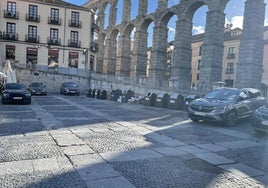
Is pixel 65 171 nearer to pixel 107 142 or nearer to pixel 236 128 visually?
pixel 107 142

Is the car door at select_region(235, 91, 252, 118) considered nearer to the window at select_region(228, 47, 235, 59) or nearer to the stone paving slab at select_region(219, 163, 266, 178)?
the stone paving slab at select_region(219, 163, 266, 178)

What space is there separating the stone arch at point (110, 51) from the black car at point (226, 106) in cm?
3142

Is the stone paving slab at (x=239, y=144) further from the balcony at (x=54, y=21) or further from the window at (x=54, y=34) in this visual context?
the balcony at (x=54, y=21)

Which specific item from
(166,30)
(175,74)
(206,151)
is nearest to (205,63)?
(175,74)

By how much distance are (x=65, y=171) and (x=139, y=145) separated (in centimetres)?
257

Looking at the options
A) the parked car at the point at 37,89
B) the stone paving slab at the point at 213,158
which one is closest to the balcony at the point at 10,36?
the parked car at the point at 37,89

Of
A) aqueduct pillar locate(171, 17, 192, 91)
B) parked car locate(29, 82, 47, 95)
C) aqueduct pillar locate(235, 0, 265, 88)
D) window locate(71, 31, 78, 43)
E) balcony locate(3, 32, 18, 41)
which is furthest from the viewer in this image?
window locate(71, 31, 78, 43)

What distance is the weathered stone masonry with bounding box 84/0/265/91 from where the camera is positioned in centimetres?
1992

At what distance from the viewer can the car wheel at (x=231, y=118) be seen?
34.2ft

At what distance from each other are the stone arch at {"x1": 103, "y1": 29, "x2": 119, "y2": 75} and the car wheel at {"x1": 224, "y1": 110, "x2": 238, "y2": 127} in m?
32.7

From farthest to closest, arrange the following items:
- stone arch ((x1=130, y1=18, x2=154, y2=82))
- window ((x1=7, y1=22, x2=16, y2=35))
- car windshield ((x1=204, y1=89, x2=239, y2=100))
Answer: window ((x1=7, y1=22, x2=16, y2=35)) < stone arch ((x1=130, y1=18, x2=154, y2=82)) < car windshield ((x1=204, y1=89, x2=239, y2=100))

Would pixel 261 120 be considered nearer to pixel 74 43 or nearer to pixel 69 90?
pixel 69 90

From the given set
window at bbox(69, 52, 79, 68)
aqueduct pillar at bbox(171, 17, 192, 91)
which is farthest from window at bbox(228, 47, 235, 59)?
window at bbox(69, 52, 79, 68)

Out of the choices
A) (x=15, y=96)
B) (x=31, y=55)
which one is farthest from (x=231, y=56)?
(x=15, y=96)
